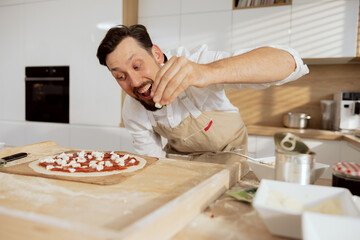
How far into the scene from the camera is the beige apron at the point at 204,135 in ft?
4.91

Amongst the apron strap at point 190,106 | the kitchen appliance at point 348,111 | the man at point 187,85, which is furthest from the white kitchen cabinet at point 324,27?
the apron strap at point 190,106

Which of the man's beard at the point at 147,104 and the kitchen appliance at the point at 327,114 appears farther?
the kitchen appliance at the point at 327,114

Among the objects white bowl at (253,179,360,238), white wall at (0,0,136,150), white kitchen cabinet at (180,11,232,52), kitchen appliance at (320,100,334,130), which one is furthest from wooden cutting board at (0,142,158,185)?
kitchen appliance at (320,100,334,130)

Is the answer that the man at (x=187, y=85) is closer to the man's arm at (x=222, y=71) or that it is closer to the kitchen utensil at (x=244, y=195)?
the man's arm at (x=222, y=71)

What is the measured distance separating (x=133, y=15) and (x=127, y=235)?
2.95 m

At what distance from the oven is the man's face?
2159 millimetres

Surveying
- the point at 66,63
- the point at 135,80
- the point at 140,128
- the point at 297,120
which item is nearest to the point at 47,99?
the point at 66,63

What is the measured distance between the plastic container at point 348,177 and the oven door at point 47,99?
307 cm

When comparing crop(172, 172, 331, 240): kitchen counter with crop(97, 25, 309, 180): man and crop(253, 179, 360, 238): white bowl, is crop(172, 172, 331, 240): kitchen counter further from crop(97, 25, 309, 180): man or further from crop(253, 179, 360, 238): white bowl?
crop(97, 25, 309, 180): man

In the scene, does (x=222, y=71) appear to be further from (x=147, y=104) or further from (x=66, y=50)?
(x=66, y=50)

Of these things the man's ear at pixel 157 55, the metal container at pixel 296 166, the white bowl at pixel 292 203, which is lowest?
the white bowl at pixel 292 203

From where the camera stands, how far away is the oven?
3.29 meters

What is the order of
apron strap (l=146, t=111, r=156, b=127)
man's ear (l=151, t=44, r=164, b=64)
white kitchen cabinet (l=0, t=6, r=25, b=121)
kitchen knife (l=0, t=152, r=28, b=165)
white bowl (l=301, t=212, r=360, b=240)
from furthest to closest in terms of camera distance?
1. white kitchen cabinet (l=0, t=6, r=25, b=121)
2. apron strap (l=146, t=111, r=156, b=127)
3. man's ear (l=151, t=44, r=164, b=64)
4. kitchen knife (l=0, t=152, r=28, b=165)
5. white bowl (l=301, t=212, r=360, b=240)

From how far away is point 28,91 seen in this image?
350cm
